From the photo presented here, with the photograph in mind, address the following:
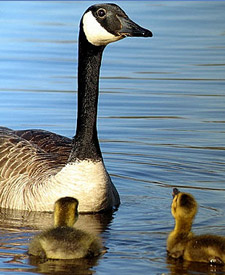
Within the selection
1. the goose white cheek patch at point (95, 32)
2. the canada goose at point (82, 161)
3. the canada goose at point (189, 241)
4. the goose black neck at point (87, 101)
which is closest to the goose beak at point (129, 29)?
the canada goose at point (82, 161)

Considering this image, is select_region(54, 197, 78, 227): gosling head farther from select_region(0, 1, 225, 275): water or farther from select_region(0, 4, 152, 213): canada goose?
select_region(0, 4, 152, 213): canada goose

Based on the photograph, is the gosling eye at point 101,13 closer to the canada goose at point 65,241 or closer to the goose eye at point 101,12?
the goose eye at point 101,12

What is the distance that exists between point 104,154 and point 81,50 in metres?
3.14

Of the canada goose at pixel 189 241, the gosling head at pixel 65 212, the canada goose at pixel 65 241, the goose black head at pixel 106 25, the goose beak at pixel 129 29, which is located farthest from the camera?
the goose black head at pixel 106 25

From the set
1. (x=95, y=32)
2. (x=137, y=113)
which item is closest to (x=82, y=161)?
(x=95, y=32)

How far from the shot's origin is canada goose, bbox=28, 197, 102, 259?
977 centimetres

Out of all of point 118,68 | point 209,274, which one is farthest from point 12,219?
point 118,68

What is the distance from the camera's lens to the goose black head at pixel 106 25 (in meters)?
12.0

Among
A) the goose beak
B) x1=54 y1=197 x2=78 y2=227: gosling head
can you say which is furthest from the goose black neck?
x1=54 y1=197 x2=78 y2=227: gosling head

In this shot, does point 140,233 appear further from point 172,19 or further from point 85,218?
point 172,19

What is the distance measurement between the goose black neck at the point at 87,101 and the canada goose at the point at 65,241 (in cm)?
226

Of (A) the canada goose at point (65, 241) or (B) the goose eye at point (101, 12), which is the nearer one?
(A) the canada goose at point (65, 241)

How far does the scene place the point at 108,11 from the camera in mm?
12211

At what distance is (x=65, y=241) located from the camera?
9.77 meters
